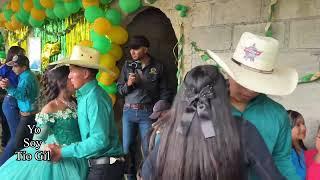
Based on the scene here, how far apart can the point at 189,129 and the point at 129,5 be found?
3.65 m

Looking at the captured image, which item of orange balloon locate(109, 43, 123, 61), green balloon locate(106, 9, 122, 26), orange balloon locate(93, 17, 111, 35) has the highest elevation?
green balloon locate(106, 9, 122, 26)

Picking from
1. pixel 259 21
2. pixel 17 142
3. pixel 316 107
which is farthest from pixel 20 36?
pixel 316 107

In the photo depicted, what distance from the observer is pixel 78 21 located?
6293mm

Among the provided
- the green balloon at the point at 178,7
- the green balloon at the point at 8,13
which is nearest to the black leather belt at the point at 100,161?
the green balloon at the point at 178,7

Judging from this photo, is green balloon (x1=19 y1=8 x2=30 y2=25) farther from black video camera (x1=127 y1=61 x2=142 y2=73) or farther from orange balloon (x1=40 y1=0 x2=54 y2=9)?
black video camera (x1=127 y1=61 x2=142 y2=73)

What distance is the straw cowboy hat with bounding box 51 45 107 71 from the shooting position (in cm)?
270

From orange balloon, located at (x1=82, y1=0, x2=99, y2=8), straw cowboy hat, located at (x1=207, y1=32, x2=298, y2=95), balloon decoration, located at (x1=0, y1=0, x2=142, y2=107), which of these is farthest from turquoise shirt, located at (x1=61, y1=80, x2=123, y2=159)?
orange balloon, located at (x1=82, y1=0, x2=99, y2=8)

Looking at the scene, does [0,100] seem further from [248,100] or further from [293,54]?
[248,100]

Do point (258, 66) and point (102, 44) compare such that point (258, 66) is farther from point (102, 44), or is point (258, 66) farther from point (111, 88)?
point (111, 88)

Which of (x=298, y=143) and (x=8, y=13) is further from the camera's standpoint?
(x=8, y=13)

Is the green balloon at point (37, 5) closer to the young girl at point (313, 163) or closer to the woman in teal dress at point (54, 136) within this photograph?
the woman in teal dress at point (54, 136)

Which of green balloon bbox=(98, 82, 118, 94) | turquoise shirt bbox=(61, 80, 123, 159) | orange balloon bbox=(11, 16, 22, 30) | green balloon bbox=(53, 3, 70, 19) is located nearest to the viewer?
turquoise shirt bbox=(61, 80, 123, 159)

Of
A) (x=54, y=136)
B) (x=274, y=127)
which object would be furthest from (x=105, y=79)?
(x=274, y=127)

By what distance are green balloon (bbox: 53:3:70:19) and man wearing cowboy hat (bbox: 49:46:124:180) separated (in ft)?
10.8
